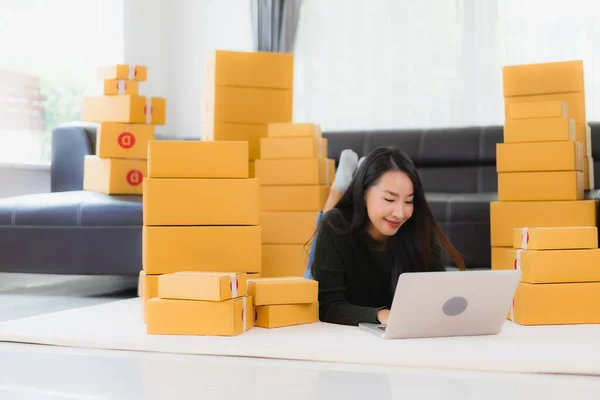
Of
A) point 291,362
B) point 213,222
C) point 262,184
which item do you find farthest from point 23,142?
point 291,362

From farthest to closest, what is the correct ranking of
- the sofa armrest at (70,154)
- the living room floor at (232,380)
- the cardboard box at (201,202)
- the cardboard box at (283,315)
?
the sofa armrest at (70,154) → the cardboard box at (201,202) → the cardboard box at (283,315) → the living room floor at (232,380)

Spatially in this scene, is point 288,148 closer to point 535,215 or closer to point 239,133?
point 239,133

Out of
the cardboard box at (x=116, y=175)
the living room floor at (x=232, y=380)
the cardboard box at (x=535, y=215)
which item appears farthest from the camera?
the cardboard box at (x=116, y=175)

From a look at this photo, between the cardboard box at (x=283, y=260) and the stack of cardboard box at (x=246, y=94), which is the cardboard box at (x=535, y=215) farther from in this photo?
the stack of cardboard box at (x=246, y=94)

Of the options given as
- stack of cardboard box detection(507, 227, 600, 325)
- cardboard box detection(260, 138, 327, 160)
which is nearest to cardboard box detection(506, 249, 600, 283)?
stack of cardboard box detection(507, 227, 600, 325)

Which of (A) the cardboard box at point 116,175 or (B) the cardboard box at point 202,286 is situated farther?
(A) the cardboard box at point 116,175

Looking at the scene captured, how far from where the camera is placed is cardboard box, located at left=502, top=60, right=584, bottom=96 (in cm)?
347

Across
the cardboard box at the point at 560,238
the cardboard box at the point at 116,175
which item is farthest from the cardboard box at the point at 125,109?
the cardboard box at the point at 560,238

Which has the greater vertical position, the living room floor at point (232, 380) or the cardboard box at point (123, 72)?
the cardboard box at point (123, 72)

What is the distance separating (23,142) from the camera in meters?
4.85

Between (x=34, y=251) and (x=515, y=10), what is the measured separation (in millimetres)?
3296

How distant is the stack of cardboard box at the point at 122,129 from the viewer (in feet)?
13.1

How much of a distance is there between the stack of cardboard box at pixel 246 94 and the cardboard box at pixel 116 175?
0.46 m

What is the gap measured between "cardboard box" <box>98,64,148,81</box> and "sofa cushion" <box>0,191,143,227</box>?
74 cm
